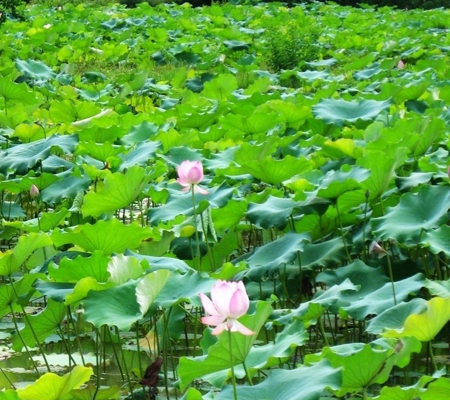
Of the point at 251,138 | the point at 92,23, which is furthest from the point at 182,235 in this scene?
the point at 92,23

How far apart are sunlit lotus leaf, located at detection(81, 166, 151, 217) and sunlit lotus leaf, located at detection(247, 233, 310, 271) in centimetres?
40

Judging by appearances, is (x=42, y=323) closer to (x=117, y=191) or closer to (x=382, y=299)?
(x=117, y=191)

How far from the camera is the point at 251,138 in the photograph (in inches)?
163

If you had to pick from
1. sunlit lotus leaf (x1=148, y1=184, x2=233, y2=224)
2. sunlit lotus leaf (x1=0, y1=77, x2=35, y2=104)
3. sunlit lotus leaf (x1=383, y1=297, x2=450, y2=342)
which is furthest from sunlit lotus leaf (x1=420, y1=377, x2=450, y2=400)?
sunlit lotus leaf (x1=0, y1=77, x2=35, y2=104)

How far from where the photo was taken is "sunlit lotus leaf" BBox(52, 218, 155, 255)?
95.0 inches

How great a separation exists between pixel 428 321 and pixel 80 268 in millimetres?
883

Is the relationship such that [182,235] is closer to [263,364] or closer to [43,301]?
[43,301]

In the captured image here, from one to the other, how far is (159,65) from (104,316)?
730 centimetres

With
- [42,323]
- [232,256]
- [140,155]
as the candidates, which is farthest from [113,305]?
[140,155]

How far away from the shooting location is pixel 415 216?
2574 mm

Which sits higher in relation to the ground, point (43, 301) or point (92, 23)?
point (43, 301)

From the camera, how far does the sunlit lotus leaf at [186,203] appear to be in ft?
9.12

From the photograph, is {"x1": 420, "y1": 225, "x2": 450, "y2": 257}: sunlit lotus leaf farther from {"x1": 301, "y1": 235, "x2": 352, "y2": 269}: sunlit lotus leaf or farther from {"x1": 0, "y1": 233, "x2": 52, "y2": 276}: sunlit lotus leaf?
{"x1": 0, "y1": 233, "x2": 52, "y2": 276}: sunlit lotus leaf

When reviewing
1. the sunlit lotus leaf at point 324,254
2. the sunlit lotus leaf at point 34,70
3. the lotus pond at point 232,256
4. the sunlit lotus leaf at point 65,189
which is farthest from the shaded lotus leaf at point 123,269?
the sunlit lotus leaf at point 34,70
